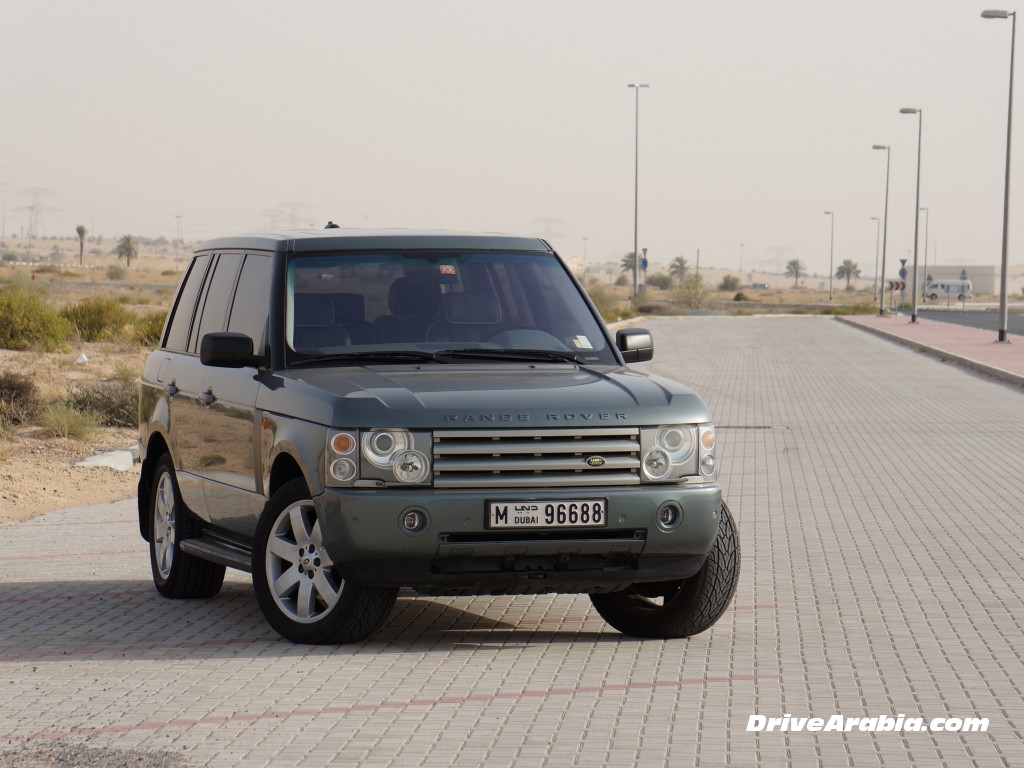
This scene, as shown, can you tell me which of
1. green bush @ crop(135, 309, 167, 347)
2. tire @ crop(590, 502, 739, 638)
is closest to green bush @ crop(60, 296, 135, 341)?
green bush @ crop(135, 309, 167, 347)

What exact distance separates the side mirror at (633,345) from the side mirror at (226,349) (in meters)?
1.94

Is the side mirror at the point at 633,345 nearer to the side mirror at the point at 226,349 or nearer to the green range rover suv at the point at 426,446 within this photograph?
the green range rover suv at the point at 426,446

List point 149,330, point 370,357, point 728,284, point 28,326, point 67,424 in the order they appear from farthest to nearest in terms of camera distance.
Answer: point 728,284
point 149,330
point 28,326
point 67,424
point 370,357

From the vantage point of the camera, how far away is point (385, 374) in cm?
757

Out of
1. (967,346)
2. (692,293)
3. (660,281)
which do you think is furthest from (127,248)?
(967,346)

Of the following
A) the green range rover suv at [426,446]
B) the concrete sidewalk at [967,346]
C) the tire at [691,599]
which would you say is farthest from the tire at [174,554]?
the concrete sidewalk at [967,346]

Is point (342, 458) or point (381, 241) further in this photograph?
point (381, 241)

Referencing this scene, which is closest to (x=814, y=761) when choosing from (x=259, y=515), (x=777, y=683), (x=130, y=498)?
(x=777, y=683)

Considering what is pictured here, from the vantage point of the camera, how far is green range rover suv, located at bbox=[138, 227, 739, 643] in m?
6.91

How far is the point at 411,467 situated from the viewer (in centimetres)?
690

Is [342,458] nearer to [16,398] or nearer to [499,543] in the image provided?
[499,543]

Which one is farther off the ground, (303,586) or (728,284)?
(303,586)

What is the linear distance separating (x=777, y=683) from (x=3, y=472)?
407 inches

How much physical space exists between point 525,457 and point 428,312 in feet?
4.93
